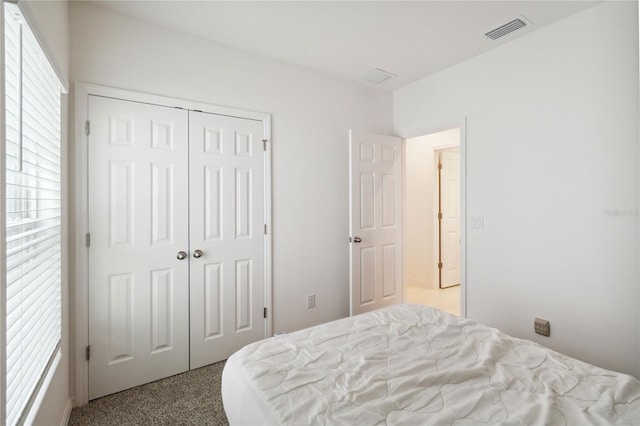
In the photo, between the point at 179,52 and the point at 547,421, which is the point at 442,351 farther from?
the point at 179,52

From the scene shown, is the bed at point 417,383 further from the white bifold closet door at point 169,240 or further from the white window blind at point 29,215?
the white bifold closet door at point 169,240

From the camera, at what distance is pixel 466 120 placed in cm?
302

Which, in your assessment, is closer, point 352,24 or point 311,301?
point 352,24

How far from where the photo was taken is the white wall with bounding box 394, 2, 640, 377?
2088 millimetres

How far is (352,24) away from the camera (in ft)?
7.84

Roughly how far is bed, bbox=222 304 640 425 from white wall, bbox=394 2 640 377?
3.75 feet

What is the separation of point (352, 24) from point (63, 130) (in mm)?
2072

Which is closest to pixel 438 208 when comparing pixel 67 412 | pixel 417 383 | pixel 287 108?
pixel 287 108

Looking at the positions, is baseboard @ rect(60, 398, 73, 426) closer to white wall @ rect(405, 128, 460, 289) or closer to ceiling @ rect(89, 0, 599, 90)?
ceiling @ rect(89, 0, 599, 90)

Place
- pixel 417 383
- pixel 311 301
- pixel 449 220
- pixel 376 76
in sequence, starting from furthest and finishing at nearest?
pixel 449 220 → pixel 376 76 → pixel 311 301 → pixel 417 383

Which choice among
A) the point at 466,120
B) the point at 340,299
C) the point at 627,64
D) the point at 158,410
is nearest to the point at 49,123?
the point at 158,410

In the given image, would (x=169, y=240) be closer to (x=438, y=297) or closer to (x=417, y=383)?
(x=417, y=383)

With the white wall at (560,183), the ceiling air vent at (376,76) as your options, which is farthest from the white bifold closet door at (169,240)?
the white wall at (560,183)

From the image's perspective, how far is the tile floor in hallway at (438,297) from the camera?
407 centimetres
